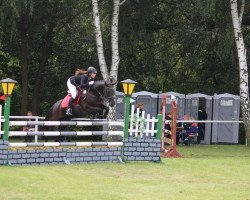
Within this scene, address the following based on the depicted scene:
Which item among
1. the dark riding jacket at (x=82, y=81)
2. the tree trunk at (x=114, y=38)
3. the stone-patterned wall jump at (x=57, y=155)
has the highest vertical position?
the tree trunk at (x=114, y=38)

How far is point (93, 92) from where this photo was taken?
21938mm

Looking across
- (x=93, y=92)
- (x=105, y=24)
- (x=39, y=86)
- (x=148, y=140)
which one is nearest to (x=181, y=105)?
(x=105, y=24)

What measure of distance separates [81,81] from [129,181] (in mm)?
7416

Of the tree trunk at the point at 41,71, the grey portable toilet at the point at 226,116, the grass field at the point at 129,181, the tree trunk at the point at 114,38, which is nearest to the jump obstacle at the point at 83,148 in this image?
the grass field at the point at 129,181

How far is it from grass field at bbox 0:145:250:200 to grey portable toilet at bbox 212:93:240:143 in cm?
1255

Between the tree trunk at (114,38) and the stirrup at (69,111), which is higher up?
the tree trunk at (114,38)

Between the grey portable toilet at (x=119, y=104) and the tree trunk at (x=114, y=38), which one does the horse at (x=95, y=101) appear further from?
the grey portable toilet at (x=119, y=104)

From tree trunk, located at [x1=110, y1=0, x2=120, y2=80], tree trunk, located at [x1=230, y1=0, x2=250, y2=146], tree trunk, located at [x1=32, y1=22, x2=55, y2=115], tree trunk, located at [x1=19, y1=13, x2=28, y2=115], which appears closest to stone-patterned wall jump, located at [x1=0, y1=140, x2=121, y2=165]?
tree trunk, located at [x1=110, y1=0, x2=120, y2=80]

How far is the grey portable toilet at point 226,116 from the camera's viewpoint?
31500 millimetres

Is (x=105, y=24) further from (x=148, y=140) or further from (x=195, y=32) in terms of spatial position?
(x=148, y=140)

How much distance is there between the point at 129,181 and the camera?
14.7 metres

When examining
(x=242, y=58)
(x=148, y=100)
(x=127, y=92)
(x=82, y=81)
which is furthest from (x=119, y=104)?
(x=127, y=92)

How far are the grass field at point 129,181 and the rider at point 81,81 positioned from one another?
401 centimetres

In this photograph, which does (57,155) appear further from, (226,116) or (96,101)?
(226,116)
